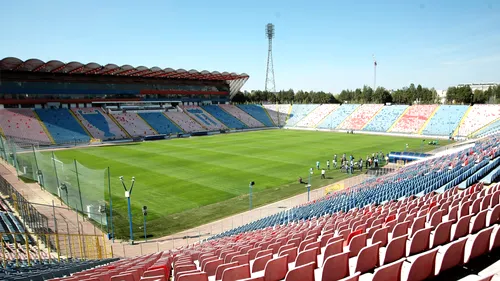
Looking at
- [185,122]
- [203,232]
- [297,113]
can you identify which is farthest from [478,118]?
[203,232]

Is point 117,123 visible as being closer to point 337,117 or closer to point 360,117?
point 337,117

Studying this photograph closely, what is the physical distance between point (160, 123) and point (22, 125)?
24.7 m

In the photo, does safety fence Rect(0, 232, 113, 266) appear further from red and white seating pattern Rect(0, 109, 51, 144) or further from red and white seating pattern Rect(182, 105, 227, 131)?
red and white seating pattern Rect(182, 105, 227, 131)

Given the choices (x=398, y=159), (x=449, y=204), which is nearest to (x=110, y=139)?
(x=398, y=159)

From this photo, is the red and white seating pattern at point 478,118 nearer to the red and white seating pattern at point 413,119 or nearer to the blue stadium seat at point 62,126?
the red and white seating pattern at point 413,119

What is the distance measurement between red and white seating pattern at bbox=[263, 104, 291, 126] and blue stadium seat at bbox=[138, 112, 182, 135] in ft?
93.4

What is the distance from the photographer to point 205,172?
3334cm

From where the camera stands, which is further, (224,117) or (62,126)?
(224,117)

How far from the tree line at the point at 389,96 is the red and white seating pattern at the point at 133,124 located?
4436 cm

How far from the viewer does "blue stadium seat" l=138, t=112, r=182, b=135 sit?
68.8 metres

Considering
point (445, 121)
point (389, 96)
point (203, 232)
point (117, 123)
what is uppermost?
point (389, 96)

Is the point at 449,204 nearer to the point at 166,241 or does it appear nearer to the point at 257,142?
the point at 166,241

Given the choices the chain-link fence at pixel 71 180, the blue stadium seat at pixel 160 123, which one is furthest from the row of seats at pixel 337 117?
the chain-link fence at pixel 71 180

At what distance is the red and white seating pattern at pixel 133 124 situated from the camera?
65312mm
